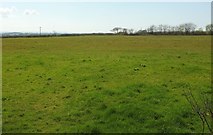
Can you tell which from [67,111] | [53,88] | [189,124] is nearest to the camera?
[189,124]

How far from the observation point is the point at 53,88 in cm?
1697

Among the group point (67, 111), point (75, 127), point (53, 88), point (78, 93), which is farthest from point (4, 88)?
point (75, 127)

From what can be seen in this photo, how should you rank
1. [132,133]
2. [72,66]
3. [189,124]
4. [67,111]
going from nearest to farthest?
[132,133], [189,124], [67,111], [72,66]

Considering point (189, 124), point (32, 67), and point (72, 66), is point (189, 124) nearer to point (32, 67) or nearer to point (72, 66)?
point (72, 66)

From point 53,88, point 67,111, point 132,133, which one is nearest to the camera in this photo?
point 132,133

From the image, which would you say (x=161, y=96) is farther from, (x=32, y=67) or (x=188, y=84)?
(x=32, y=67)

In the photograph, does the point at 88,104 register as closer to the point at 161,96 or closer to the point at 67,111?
the point at 67,111

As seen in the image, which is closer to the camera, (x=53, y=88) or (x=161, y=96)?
(x=161, y=96)

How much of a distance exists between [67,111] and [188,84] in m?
6.90

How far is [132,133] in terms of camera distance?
1130 centimetres

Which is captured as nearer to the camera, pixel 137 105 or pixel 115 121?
pixel 115 121

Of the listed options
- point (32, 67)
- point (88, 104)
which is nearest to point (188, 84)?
point (88, 104)

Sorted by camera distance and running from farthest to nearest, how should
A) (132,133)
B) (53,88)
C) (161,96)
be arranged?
1. (53,88)
2. (161,96)
3. (132,133)

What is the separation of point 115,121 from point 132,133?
3.49ft
